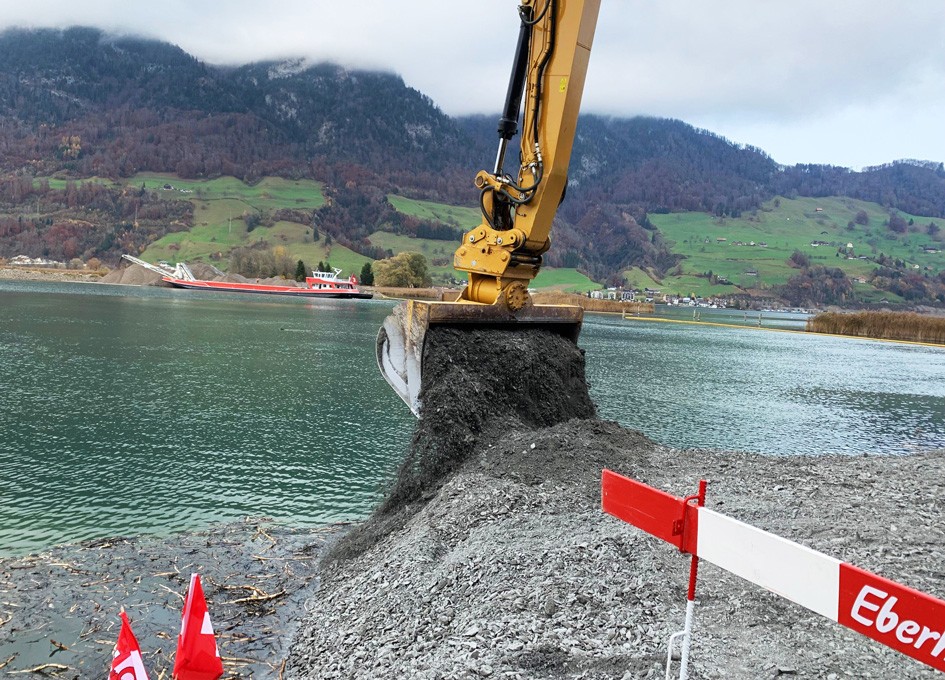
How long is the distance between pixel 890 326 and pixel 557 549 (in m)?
65.1

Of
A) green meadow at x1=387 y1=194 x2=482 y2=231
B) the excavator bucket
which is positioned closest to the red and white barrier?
the excavator bucket

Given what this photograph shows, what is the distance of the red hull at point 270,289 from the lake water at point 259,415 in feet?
176

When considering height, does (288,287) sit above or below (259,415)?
above

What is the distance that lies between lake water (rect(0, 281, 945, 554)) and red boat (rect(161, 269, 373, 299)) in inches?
2121

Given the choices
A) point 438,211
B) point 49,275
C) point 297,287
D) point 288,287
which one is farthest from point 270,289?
point 438,211

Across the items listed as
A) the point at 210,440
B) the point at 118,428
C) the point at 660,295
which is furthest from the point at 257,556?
the point at 660,295

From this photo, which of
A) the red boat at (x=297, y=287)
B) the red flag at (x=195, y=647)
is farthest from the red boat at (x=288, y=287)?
the red flag at (x=195, y=647)

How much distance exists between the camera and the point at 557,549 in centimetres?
536

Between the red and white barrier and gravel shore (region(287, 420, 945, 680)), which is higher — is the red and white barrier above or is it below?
above

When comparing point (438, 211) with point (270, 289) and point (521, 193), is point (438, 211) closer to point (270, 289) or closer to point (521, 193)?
point (270, 289)

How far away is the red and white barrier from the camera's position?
7.83ft

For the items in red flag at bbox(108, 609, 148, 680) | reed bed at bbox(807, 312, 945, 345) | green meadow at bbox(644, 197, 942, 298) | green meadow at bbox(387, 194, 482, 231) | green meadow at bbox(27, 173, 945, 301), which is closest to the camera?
red flag at bbox(108, 609, 148, 680)

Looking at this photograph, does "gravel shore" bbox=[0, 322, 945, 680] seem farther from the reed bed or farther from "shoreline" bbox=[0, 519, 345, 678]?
the reed bed

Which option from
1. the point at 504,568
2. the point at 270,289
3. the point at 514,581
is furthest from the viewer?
the point at 270,289
